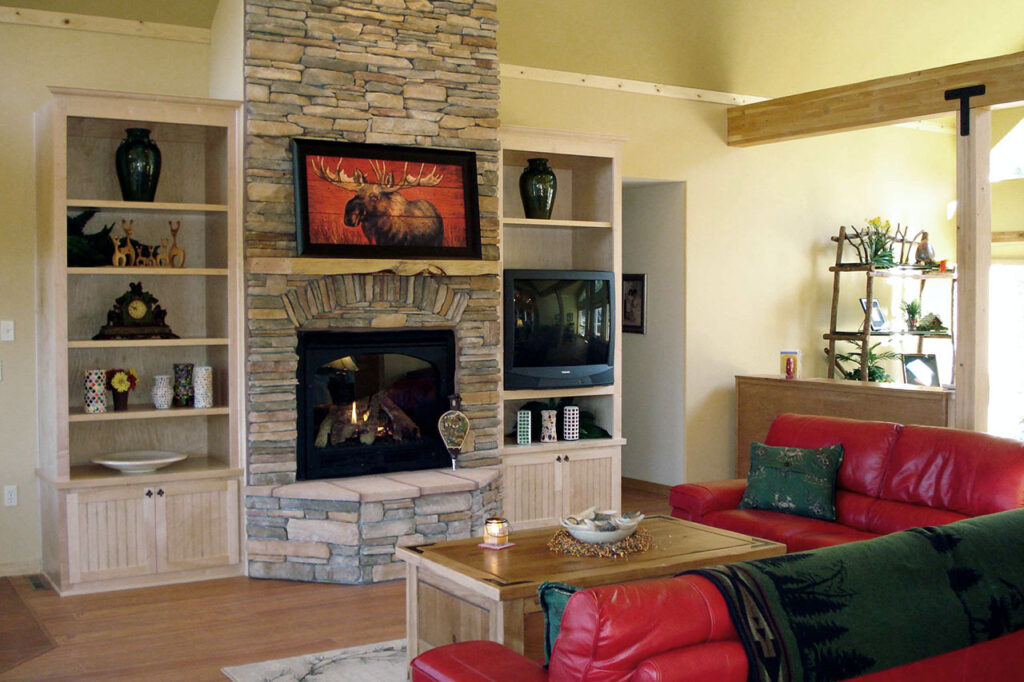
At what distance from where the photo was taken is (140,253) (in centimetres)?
548

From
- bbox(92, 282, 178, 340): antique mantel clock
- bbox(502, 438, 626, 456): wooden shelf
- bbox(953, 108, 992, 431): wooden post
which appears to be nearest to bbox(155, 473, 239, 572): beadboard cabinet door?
bbox(92, 282, 178, 340): antique mantel clock

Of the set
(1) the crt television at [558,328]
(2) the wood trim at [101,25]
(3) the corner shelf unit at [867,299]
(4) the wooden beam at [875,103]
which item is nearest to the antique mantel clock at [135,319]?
(2) the wood trim at [101,25]

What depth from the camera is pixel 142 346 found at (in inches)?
226

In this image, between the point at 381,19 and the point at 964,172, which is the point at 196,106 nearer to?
the point at 381,19

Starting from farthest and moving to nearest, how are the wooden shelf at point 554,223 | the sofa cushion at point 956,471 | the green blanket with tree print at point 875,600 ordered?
the wooden shelf at point 554,223
the sofa cushion at point 956,471
the green blanket with tree print at point 875,600

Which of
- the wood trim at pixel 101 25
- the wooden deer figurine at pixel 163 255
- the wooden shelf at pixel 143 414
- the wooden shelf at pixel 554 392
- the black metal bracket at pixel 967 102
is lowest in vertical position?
the wooden shelf at pixel 143 414

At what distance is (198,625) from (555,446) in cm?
262

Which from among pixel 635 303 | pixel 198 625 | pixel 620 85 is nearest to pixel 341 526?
pixel 198 625

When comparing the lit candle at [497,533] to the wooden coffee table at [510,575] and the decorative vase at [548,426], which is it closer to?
the wooden coffee table at [510,575]

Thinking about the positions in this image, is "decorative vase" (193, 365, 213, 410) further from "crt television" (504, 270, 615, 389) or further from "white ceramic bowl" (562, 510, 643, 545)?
"white ceramic bowl" (562, 510, 643, 545)

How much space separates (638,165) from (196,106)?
328cm

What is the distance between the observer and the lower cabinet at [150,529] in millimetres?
5168

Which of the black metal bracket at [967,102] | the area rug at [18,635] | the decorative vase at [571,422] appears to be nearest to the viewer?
the area rug at [18,635]

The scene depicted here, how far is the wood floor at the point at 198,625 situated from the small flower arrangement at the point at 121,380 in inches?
42.0
